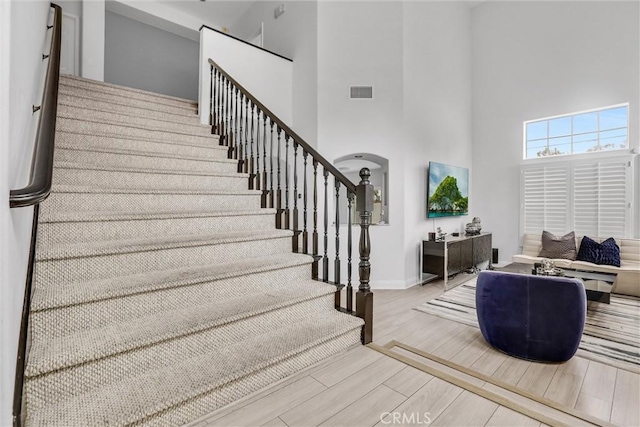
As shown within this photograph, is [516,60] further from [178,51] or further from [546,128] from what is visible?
[178,51]

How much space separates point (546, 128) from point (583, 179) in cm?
108

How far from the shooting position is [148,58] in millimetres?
6211

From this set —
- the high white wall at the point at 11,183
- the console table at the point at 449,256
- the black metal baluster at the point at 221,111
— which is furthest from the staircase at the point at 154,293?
the console table at the point at 449,256

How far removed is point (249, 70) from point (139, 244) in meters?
3.57


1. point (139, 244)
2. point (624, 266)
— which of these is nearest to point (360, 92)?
point (139, 244)

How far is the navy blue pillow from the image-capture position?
4.37m

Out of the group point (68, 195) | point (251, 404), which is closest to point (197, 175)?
point (68, 195)

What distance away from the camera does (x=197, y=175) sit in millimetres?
2879

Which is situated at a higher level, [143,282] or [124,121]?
[124,121]

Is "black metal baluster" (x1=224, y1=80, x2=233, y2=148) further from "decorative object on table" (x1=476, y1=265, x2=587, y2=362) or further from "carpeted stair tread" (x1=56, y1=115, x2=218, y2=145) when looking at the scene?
"decorative object on table" (x1=476, y1=265, x2=587, y2=362)

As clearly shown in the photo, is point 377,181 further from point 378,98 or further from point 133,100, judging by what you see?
point 133,100

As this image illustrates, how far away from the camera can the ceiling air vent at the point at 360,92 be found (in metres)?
4.73

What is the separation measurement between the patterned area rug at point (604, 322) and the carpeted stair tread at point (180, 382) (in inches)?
84.0

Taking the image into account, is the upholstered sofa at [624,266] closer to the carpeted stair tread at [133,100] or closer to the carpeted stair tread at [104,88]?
the carpeted stair tread at [133,100]
